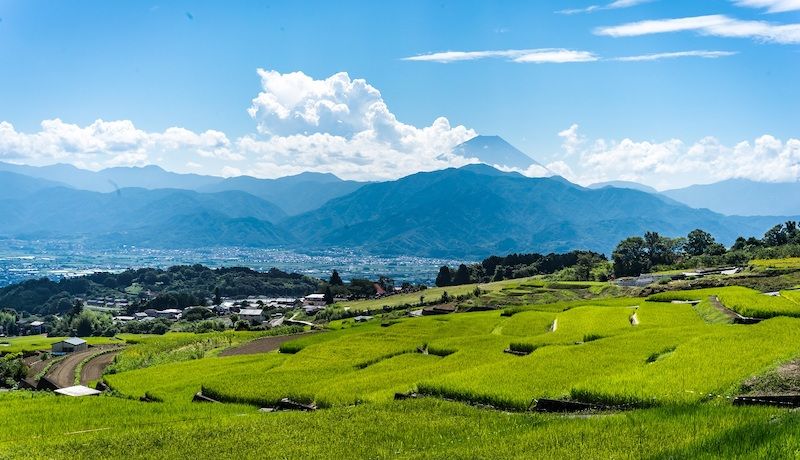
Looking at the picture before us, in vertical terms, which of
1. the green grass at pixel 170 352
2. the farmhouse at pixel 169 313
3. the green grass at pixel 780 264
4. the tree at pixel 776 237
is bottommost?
the farmhouse at pixel 169 313

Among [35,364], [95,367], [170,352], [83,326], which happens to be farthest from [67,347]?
[83,326]

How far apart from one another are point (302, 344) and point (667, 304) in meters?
24.9

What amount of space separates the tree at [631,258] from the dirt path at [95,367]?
71608 millimetres

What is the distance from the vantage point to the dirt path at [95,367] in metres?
45.8

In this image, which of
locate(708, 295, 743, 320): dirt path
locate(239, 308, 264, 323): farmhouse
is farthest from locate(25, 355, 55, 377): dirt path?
locate(708, 295, 743, 320): dirt path

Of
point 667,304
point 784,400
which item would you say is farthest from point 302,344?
point 784,400

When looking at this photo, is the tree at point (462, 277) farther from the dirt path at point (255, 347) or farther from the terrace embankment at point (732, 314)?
the terrace embankment at point (732, 314)

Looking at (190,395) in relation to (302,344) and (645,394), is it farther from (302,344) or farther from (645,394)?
(645,394)

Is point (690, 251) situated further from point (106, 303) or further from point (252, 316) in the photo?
point (106, 303)

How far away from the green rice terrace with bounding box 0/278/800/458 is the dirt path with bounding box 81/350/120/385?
38.0 feet

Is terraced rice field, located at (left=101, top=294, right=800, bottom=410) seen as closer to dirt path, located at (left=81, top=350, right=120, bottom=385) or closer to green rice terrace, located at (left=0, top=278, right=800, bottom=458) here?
green rice terrace, located at (left=0, top=278, right=800, bottom=458)

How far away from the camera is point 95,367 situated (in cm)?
5100

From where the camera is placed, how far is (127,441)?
18.1 metres

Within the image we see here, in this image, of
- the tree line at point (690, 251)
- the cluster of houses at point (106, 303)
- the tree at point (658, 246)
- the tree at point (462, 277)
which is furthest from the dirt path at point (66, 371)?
the cluster of houses at point (106, 303)
